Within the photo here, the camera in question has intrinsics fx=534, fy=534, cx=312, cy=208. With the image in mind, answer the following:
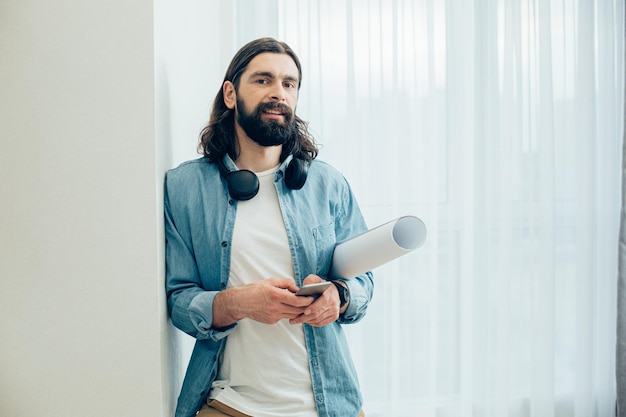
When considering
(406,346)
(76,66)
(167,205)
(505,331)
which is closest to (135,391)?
(167,205)

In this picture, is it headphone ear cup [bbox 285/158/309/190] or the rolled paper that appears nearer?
the rolled paper

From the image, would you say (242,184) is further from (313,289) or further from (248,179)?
(313,289)

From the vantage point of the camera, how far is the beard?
1397 mm

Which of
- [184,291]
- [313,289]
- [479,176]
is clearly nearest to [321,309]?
[313,289]

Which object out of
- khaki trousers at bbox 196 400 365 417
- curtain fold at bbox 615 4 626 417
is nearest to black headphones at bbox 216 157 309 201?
khaki trousers at bbox 196 400 365 417

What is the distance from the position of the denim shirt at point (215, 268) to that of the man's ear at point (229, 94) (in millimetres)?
173

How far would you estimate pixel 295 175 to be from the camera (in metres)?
1.42

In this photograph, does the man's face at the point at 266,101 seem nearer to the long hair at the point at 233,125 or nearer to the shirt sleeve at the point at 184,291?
the long hair at the point at 233,125

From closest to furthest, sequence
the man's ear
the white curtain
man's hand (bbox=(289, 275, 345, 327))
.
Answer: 1. man's hand (bbox=(289, 275, 345, 327))
2. the man's ear
3. the white curtain

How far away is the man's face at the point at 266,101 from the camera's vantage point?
1.40 m

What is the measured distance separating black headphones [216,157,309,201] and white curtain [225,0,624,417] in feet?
2.10

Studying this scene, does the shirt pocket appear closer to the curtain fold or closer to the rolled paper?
the rolled paper

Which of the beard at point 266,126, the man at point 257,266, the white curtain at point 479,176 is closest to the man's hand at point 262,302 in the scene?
the man at point 257,266

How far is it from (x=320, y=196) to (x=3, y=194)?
0.76 meters
